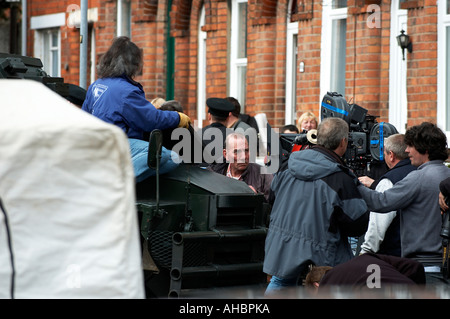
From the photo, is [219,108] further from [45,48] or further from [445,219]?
[45,48]

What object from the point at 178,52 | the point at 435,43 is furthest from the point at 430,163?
the point at 178,52

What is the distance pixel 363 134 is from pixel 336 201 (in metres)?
2.07

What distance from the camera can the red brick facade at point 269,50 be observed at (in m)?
10.9

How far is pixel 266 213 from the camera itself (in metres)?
6.06

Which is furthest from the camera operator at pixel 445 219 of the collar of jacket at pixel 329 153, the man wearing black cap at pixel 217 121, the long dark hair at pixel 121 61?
the man wearing black cap at pixel 217 121

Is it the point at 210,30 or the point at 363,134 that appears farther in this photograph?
the point at 210,30

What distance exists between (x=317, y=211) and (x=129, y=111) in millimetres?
1450

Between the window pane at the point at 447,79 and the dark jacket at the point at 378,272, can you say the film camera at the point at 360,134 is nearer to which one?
the dark jacket at the point at 378,272

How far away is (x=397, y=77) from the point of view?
1140 cm

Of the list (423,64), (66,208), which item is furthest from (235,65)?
(66,208)

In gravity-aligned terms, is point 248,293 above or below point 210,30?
below

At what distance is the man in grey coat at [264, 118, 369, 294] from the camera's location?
5.14 m

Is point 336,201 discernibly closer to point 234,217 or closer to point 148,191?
point 234,217

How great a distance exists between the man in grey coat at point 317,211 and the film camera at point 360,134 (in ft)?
5.74
